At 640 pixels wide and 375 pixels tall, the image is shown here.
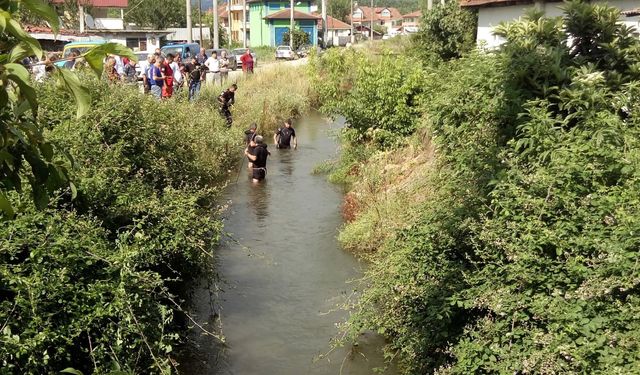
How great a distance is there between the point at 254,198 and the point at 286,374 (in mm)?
7120

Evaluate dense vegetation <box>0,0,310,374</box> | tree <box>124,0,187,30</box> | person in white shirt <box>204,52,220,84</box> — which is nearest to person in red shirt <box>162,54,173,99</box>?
dense vegetation <box>0,0,310,374</box>

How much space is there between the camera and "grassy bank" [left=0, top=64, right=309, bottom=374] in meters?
5.27

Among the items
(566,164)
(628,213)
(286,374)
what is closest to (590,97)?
(566,164)

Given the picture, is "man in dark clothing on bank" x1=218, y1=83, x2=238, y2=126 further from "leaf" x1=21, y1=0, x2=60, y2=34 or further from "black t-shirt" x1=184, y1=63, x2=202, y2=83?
"leaf" x1=21, y1=0, x2=60, y2=34

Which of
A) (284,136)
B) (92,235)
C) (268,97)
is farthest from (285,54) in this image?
(92,235)

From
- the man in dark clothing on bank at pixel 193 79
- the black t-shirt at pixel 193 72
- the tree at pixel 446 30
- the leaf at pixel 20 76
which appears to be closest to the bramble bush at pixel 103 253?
the leaf at pixel 20 76

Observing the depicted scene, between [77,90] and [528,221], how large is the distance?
15.4ft

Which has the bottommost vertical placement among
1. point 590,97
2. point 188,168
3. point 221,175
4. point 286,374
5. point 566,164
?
point 286,374

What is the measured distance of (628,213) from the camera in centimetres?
539

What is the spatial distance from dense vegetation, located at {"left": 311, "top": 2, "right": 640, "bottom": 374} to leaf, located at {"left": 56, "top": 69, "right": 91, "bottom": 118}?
409cm

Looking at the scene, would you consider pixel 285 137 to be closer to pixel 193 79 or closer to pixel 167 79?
pixel 193 79

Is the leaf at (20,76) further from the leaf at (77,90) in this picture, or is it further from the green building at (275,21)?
the green building at (275,21)

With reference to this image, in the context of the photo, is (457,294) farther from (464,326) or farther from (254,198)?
(254,198)

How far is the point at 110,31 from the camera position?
38.7 m
